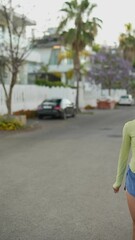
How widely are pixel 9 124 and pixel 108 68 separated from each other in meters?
37.5

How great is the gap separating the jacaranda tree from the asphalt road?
140 ft

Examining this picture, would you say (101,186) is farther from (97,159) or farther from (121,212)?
(97,159)

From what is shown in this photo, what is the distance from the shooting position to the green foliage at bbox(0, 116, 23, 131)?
19625mm

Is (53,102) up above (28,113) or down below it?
above

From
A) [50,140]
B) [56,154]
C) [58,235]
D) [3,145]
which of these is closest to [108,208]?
[58,235]

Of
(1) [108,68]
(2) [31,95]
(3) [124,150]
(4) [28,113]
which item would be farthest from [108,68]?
(3) [124,150]

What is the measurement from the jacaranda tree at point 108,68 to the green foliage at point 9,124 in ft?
119

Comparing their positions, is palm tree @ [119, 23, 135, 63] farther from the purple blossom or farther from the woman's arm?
the woman's arm

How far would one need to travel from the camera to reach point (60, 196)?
6.93m

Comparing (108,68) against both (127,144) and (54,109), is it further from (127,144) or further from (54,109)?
(127,144)

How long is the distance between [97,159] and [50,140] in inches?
200

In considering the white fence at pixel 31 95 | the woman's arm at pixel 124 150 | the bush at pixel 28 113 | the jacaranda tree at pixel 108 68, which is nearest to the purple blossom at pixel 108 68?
the jacaranda tree at pixel 108 68

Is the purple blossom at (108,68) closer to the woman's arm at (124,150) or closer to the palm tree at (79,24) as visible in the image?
the palm tree at (79,24)

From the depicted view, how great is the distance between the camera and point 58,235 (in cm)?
493
